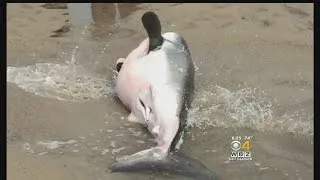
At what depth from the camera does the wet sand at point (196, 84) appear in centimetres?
383

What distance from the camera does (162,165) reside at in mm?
3543

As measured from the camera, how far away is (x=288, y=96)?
15.6ft

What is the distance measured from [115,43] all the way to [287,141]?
7.96ft

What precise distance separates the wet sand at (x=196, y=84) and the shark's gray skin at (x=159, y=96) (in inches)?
3.7

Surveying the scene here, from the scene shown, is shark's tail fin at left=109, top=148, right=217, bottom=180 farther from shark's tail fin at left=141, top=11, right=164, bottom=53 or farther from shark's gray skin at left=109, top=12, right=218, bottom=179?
shark's tail fin at left=141, top=11, right=164, bottom=53

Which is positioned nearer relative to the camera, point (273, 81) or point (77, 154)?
point (77, 154)

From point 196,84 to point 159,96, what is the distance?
34.8 inches

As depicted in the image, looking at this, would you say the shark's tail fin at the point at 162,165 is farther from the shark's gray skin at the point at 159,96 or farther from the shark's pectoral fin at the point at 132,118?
the shark's pectoral fin at the point at 132,118

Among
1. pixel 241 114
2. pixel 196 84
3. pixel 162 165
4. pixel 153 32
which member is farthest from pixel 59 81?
pixel 162 165

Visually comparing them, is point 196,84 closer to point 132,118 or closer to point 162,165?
point 132,118

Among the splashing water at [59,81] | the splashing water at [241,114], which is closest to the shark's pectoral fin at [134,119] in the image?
the splashing water at [241,114]

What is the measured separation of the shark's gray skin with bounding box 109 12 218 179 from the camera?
3553 mm
